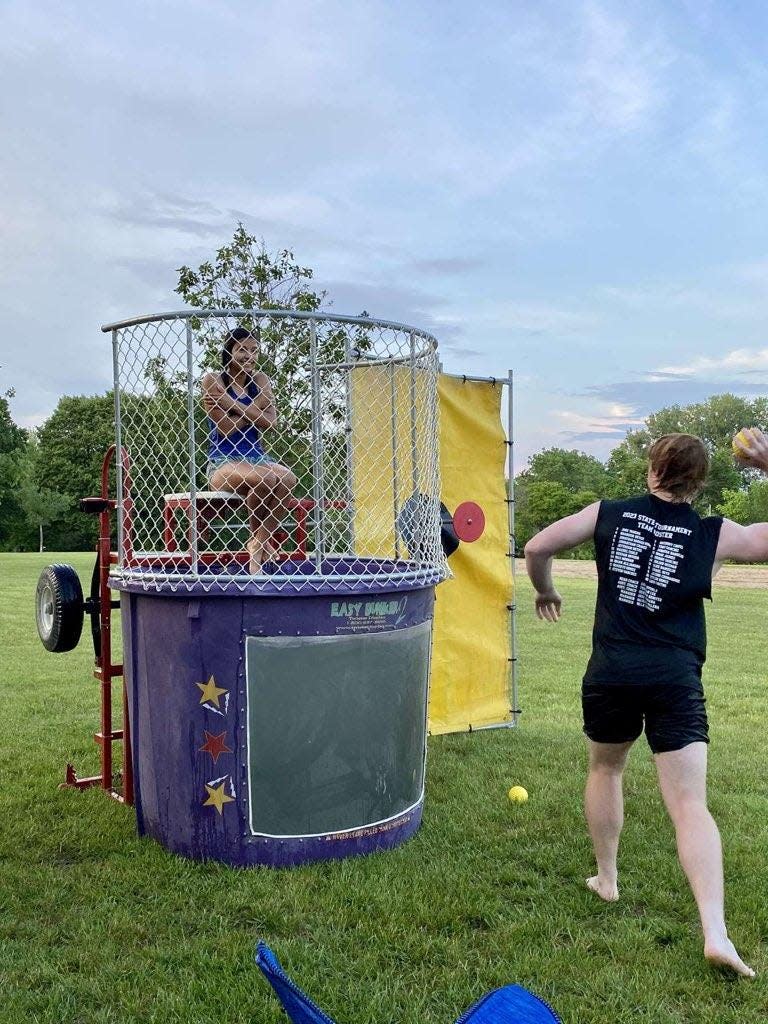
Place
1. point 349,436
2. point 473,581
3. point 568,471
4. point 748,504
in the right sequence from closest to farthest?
1. point 349,436
2. point 473,581
3. point 748,504
4. point 568,471

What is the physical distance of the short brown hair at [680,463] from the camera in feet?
11.4

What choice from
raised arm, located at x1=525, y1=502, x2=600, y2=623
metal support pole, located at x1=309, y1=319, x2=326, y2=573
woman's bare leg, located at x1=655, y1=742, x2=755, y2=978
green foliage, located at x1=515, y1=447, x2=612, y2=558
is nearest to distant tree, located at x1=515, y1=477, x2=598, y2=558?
green foliage, located at x1=515, y1=447, x2=612, y2=558

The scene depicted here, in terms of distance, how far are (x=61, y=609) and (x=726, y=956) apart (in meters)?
3.75

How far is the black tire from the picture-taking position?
5305 millimetres

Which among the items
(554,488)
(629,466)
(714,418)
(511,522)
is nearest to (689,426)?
(714,418)

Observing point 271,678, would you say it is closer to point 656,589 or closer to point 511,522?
point 656,589

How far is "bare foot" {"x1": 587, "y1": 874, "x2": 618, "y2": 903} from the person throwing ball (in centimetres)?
62

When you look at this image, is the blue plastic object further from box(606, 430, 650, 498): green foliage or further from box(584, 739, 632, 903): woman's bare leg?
box(606, 430, 650, 498): green foliage

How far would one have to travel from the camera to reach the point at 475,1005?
8.05 feet

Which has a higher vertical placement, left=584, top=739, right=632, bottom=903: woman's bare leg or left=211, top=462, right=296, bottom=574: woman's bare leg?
left=211, top=462, right=296, bottom=574: woman's bare leg

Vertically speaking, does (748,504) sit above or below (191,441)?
below

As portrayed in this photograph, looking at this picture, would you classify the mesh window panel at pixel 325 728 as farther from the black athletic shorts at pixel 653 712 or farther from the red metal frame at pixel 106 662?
the red metal frame at pixel 106 662

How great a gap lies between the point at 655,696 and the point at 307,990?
159cm

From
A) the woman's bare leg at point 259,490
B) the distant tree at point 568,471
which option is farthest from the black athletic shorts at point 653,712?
the distant tree at point 568,471
